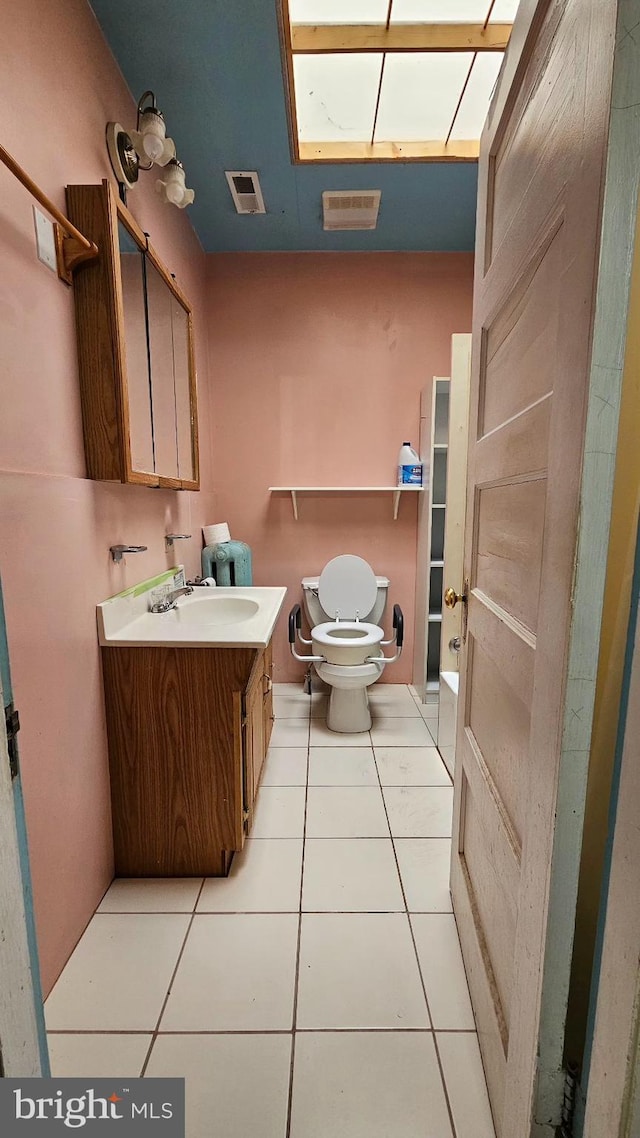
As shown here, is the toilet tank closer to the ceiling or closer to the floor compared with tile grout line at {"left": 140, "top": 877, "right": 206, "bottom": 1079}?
closer to the ceiling

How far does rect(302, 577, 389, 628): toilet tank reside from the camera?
2.75 m

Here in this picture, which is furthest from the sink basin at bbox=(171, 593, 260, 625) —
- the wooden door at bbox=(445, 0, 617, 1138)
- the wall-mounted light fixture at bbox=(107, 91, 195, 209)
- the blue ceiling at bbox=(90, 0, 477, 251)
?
the blue ceiling at bbox=(90, 0, 477, 251)

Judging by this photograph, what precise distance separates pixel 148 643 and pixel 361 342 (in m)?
2.13

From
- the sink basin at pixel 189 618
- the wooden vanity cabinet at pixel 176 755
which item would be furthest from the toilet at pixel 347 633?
the wooden vanity cabinet at pixel 176 755

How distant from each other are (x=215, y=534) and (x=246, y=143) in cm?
162

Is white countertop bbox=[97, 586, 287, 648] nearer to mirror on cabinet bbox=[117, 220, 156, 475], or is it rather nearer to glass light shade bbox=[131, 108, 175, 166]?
mirror on cabinet bbox=[117, 220, 156, 475]

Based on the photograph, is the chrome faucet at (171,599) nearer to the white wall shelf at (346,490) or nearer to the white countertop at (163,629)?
the white countertop at (163,629)

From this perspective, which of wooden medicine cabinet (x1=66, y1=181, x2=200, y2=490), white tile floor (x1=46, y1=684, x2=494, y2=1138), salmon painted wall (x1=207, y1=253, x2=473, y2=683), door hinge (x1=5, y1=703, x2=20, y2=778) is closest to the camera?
door hinge (x1=5, y1=703, x2=20, y2=778)

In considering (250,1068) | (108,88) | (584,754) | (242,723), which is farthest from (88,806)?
(108,88)

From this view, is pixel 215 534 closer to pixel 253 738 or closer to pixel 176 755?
pixel 253 738

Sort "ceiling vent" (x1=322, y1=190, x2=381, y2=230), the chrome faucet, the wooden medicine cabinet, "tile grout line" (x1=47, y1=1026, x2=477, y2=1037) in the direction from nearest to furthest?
"tile grout line" (x1=47, y1=1026, x2=477, y2=1037) → the wooden medicine cabinet → the chrome faucet → "ceiling vent" (x1=322, y1=190, x2=381, y2=230)

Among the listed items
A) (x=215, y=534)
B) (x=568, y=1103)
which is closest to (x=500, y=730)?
(x=568, y=1103)

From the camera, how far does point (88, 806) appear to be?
132 centimetres

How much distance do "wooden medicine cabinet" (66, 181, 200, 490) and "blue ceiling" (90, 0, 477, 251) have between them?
0.49 metres
